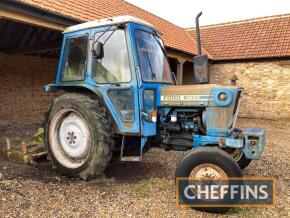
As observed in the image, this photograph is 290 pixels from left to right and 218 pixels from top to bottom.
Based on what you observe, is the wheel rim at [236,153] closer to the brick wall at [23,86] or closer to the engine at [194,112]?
the engine at [194,112]

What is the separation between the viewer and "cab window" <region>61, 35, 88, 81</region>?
13.0 feet

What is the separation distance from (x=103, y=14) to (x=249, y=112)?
337 inches

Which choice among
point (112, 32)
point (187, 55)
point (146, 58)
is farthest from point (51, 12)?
point (187, 55)

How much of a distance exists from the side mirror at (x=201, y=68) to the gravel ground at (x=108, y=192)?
1.51m

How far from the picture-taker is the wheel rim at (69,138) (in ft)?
12.6

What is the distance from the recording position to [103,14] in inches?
341

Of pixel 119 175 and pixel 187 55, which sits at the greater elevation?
pixel 187 55

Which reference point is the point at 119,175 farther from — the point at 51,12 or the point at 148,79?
the point at 51,12

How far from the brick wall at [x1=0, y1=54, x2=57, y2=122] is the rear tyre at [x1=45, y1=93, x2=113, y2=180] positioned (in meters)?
6.46

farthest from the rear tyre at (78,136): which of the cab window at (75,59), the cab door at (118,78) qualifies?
the cab window at (75,59)

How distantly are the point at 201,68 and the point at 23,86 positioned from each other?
8501mm

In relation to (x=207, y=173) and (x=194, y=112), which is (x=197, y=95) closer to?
(x=194, y=112)

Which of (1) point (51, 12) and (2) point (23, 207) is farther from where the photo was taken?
(1) point (51, 12)

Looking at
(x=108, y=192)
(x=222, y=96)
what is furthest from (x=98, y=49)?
(x=108, y=192)
